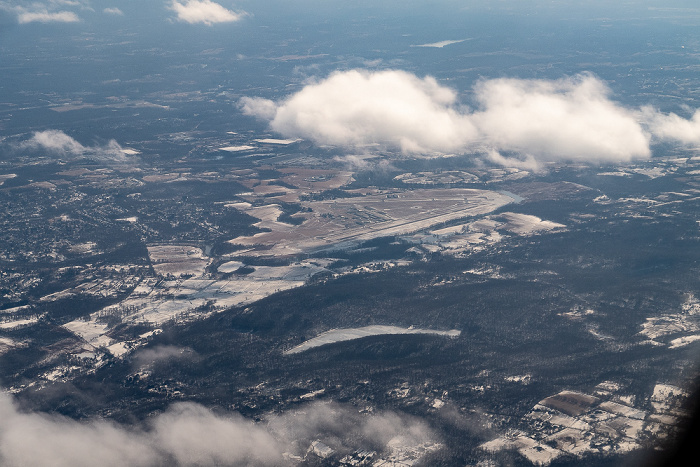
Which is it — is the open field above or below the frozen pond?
above

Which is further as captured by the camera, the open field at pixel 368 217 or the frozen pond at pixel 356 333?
the open field at pixel 368 217

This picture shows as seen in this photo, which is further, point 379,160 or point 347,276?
point 379,160

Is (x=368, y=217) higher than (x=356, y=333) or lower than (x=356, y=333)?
higher

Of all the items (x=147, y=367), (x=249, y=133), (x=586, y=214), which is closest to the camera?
(x=147, y=367)

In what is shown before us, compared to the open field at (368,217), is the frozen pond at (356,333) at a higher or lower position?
lower

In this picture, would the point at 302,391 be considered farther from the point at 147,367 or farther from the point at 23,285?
the point at 23,285

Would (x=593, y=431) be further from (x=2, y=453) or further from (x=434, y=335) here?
(x=2, y=453)

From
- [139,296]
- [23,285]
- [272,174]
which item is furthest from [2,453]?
[272,174]

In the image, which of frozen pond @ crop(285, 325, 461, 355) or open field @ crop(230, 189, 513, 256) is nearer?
frozen pond @ crop(285, 325, 461, 355)

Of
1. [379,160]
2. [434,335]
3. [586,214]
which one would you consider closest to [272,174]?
[379,160]

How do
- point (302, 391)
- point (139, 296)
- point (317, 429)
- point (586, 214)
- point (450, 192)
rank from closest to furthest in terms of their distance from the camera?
point (317, 429)
point (302, 391)
point (139, 296)
point (586, 214)
point (450, 192)

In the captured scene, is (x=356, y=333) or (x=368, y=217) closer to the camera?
(x=356, y=333)
